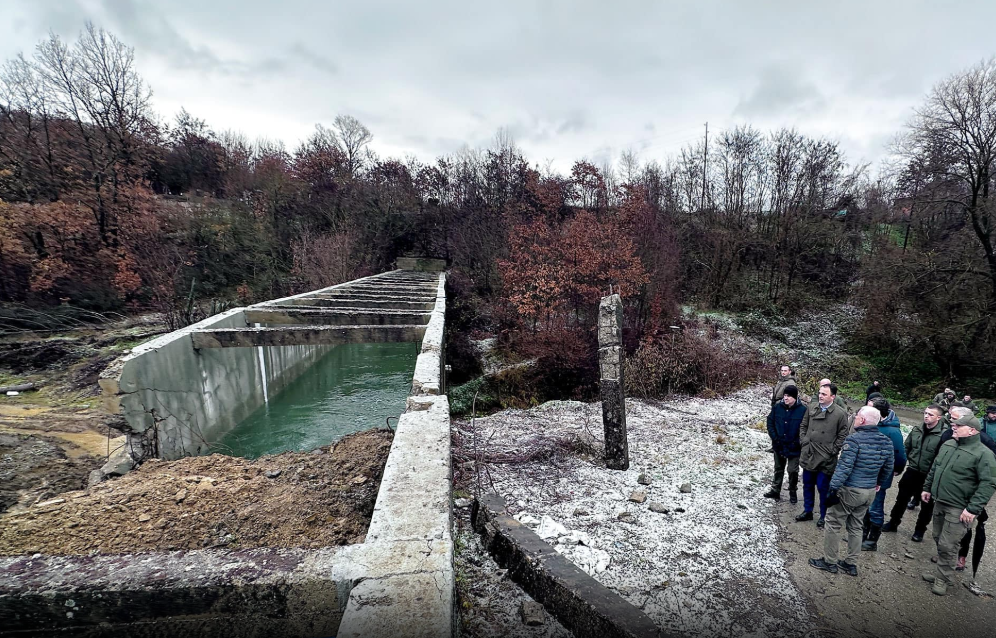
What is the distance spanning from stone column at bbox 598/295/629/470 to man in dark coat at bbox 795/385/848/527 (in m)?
2.12

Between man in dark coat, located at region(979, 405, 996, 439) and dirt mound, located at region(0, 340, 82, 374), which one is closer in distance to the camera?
man in dark coat, located at region(979, 405, 996, 439)

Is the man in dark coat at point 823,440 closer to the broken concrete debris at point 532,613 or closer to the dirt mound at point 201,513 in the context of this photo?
the broken concrete debris at point 532,613

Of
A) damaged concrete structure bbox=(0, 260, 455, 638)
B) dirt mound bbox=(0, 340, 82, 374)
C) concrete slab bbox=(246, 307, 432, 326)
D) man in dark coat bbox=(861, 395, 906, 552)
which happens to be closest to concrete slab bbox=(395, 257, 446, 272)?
dirt mound bbox=(0, 340, 82, 374)

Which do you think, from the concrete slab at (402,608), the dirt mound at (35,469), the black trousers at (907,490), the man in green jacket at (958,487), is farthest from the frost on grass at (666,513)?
the dirt mound at (35,469)

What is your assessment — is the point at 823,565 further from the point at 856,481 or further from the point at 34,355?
the point at 34,355

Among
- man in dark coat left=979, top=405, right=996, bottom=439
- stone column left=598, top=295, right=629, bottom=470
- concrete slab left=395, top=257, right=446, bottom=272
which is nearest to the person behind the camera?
man in dark coat left=979, top=405, right=996, bottom=439

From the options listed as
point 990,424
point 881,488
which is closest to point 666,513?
point 881,488

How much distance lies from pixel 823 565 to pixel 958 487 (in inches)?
54.1

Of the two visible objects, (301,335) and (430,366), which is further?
(301,335)

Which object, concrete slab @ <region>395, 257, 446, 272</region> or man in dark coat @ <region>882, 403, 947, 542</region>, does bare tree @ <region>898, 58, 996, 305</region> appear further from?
concrete slab @ <region>395, 257, 446, 272</region>

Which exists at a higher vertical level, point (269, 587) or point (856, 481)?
point (269, 587)

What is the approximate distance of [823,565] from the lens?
13.4 feet

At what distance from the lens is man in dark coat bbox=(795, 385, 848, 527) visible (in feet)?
14.9

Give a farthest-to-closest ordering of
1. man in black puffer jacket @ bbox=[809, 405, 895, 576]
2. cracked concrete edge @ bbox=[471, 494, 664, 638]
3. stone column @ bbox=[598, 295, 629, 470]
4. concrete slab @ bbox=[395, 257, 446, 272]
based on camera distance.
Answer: concrete slab @ bbox=[395, 257, 446, 272] → stone column @ bbox=[598, 295, 629, 470] → man in black puffer jacket @ bbox=[809, 405, 895, 576] → cracked concrete edge @ bbox=[471, 494, 664, 638]
